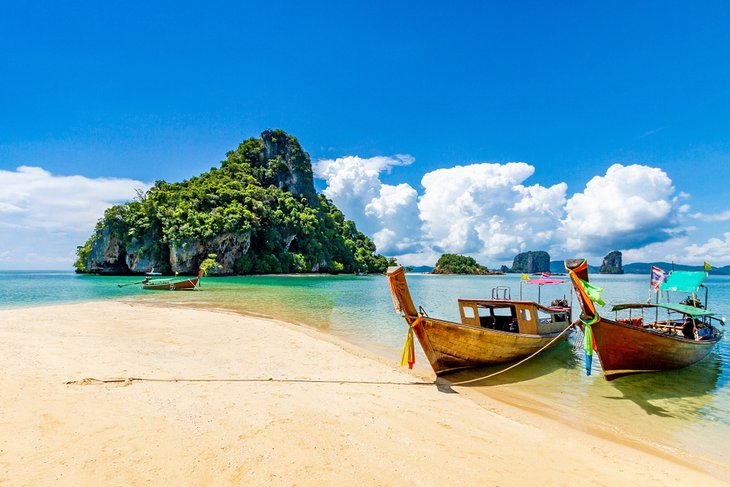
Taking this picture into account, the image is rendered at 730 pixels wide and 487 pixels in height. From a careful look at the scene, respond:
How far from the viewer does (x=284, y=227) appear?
78.4 m

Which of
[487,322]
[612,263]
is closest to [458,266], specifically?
[612,263]

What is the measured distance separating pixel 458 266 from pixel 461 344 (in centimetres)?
15209

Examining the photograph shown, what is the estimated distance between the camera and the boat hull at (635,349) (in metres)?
8.17

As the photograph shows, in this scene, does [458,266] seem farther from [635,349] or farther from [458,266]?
[635,349]

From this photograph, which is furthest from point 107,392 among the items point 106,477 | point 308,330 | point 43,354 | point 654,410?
point 654,410

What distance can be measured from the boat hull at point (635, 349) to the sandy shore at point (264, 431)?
295 cm

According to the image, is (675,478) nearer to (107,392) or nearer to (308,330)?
(107,392)

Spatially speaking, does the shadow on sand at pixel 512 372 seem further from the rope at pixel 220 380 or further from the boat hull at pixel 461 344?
the rope at pixel 220 380

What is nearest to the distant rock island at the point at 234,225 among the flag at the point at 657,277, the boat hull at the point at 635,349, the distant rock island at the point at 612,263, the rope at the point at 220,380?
the rope at the point at 220,380

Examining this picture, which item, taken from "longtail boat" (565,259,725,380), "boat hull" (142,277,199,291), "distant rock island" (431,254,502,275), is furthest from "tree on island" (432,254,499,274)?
"longtail boat" (565,259,725,380)

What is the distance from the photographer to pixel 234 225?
208 ft

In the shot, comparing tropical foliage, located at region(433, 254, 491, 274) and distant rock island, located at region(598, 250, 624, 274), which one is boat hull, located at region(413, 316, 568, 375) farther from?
distant rock island, located at region(598, 250, 624, 274)

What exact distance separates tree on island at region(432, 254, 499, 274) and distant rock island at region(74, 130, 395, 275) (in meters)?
67.6

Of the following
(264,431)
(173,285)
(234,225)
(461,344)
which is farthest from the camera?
(234,225)
